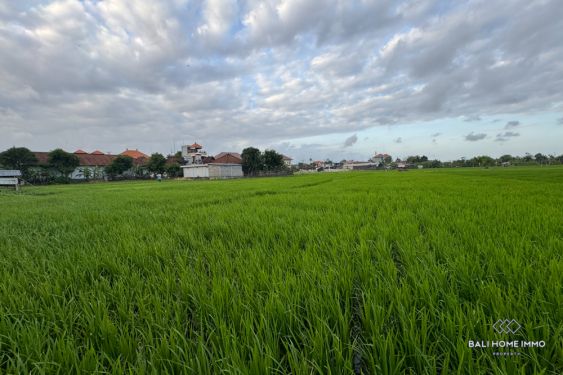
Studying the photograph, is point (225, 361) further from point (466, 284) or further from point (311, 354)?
point (466, 284)

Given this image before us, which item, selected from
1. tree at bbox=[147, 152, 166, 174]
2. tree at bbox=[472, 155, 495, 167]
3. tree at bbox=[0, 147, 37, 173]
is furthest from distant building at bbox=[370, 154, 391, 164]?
tree at bbox=[0, 147, 37, 173]

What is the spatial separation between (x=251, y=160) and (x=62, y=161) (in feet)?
104

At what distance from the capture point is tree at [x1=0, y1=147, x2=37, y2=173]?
37.1 metres

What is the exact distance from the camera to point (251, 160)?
53.6m

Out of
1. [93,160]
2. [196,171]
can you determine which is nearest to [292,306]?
[196,171]

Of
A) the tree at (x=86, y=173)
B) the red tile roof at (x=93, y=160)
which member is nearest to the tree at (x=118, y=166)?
the tree at (x=86, y=173)

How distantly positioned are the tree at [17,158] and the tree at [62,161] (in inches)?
99.4

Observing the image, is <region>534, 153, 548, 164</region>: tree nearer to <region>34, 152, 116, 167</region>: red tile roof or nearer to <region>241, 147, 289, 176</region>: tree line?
<region>241, 147, 289, 176</region>: tree line

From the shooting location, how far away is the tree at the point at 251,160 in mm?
53562

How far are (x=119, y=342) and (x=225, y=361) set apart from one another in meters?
0.60

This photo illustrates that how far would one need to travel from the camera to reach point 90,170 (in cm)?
4722

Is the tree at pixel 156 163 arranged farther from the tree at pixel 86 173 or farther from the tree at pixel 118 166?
the tree at pixel 86 173

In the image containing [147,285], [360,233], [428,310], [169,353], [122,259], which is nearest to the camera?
[169,353]

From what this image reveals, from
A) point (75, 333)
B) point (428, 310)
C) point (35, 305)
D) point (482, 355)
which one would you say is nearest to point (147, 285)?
point (75, 333)
